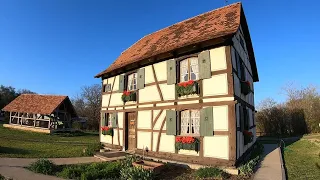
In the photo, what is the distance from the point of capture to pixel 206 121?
1118 cm

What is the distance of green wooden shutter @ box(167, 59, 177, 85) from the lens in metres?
12.9

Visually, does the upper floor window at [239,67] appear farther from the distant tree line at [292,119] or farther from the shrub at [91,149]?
the distant tree line at [292,119]

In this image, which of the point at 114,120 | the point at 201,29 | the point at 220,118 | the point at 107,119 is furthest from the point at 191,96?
the point at 107,119

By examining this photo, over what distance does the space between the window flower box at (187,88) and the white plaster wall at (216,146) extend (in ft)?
7.55

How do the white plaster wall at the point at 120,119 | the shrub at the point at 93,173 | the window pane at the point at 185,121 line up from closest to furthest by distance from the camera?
the shrub at the point at 93,173, the window pane at the point at 185,121, the white plaster wall at the point at 120,119

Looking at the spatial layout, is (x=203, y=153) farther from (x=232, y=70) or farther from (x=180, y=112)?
(x=232, y=70)

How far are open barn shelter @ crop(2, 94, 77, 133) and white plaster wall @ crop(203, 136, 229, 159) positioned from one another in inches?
951

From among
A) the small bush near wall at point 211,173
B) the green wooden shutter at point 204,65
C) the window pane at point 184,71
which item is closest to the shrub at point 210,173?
the small bush near wall at point 211,173

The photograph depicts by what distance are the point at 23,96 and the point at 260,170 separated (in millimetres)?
34492

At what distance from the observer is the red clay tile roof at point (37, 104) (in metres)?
30.8

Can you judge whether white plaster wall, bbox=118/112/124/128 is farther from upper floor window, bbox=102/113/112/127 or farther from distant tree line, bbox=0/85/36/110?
distant tree line, bbox=0/85/36/110

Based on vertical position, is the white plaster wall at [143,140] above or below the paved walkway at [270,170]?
above

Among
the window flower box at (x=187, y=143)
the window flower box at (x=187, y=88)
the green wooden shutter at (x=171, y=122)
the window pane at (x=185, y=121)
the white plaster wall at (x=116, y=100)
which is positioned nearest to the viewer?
the window flower box at (x=187, y=143)

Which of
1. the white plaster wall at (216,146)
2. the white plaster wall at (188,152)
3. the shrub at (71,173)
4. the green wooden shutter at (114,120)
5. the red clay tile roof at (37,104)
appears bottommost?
the shrub at (71,173)
